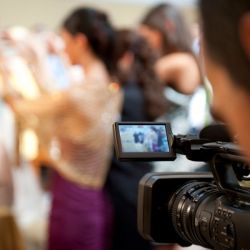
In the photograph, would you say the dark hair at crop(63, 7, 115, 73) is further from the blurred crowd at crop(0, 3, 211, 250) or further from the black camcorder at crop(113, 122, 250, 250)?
the black camcorder at crop(113, 122, 250, 250)

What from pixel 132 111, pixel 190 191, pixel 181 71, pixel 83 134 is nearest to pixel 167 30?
pixel 181 71

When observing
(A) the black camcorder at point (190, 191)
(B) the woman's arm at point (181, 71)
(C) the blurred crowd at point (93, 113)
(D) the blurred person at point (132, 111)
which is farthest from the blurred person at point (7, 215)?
(A) the black camcorder at point (190, 191)

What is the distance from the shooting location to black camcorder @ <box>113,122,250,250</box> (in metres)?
0.79

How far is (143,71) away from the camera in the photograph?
1970mm

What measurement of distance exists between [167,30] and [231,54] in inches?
67.7

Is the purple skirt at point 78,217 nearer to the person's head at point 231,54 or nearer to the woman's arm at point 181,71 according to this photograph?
the woman's arm at point 181,71

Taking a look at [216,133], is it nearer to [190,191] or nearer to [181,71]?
[190,191]

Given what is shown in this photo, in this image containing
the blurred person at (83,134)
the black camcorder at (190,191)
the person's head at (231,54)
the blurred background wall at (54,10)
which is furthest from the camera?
the blurred background wall at (54,10)

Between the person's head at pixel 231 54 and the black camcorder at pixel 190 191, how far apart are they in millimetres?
217

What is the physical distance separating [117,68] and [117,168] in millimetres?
302

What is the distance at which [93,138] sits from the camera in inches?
74.3

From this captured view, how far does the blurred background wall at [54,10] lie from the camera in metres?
3.54

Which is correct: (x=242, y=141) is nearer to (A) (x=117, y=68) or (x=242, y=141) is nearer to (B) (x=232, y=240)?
(B) (x=232, y=240)

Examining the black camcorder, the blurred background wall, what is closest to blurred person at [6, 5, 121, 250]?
the black camcorder
